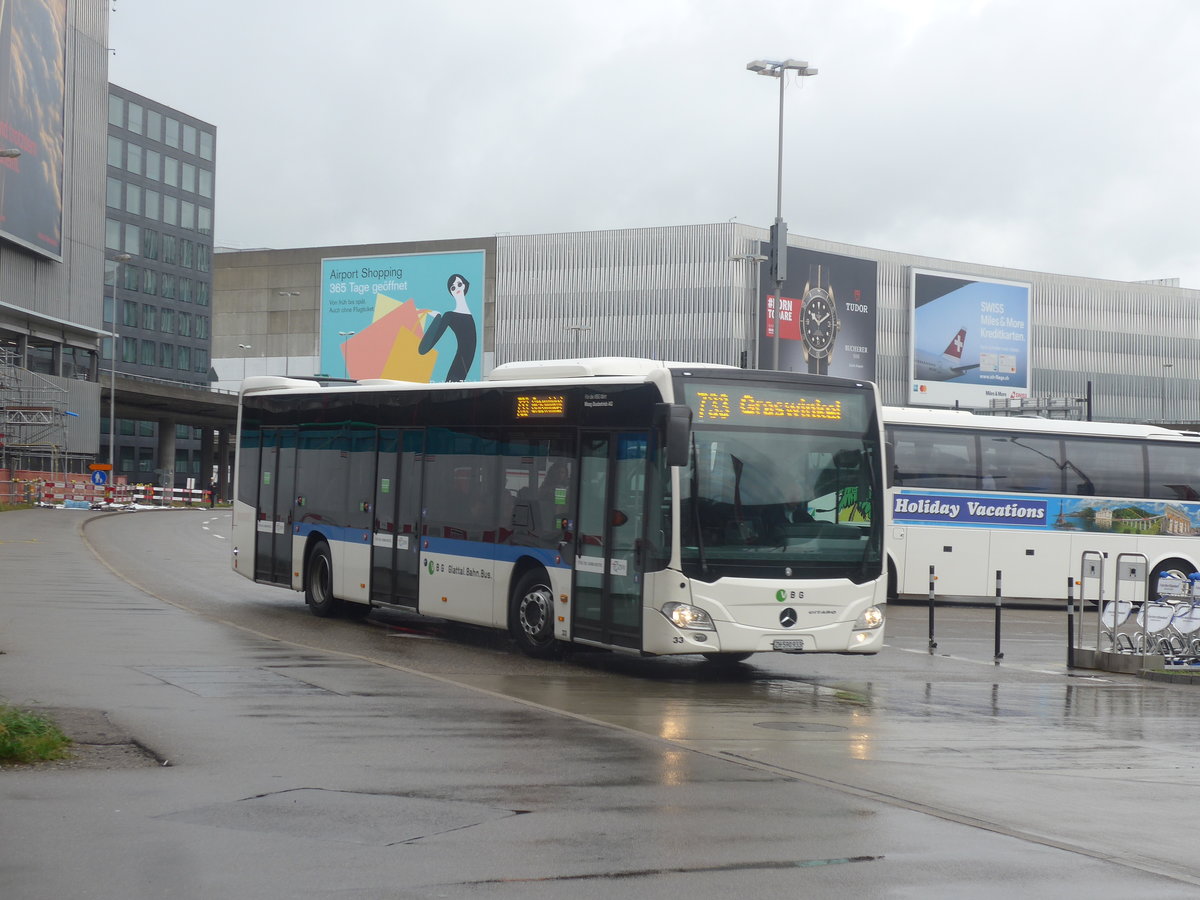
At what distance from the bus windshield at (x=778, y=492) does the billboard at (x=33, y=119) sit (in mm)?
50139

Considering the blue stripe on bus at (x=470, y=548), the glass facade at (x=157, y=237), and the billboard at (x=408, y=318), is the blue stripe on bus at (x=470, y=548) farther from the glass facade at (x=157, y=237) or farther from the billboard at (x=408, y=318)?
the glass facade at (x=157, y=237)

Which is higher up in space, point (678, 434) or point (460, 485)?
point (678, 434)

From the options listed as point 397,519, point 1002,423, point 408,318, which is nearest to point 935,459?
point 1002,423

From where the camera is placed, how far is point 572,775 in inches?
359

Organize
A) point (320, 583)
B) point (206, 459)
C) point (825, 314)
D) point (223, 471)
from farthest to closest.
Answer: point (206, 459) < point (223, 471) < point (825, 314) < point (320, 583)

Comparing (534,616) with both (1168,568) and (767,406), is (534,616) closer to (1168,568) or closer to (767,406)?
(767,406)

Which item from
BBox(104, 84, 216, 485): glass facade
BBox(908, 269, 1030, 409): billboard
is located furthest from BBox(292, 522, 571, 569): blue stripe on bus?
BBox(104, 84, 216, 485): glass facade

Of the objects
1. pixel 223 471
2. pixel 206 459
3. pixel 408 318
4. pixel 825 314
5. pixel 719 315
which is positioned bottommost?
pixel 223 471

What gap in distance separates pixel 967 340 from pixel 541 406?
86.8 metres

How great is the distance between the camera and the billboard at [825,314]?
3684 inches

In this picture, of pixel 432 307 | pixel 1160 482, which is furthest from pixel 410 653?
pixel 432 307

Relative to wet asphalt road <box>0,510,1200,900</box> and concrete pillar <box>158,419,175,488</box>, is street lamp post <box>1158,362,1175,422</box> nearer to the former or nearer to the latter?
concrete pillar <box>158,419,175,488</box>

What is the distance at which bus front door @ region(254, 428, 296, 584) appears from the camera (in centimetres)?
2150

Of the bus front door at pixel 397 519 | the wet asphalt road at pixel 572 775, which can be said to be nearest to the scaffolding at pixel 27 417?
the bus front door at pixel 397 519
